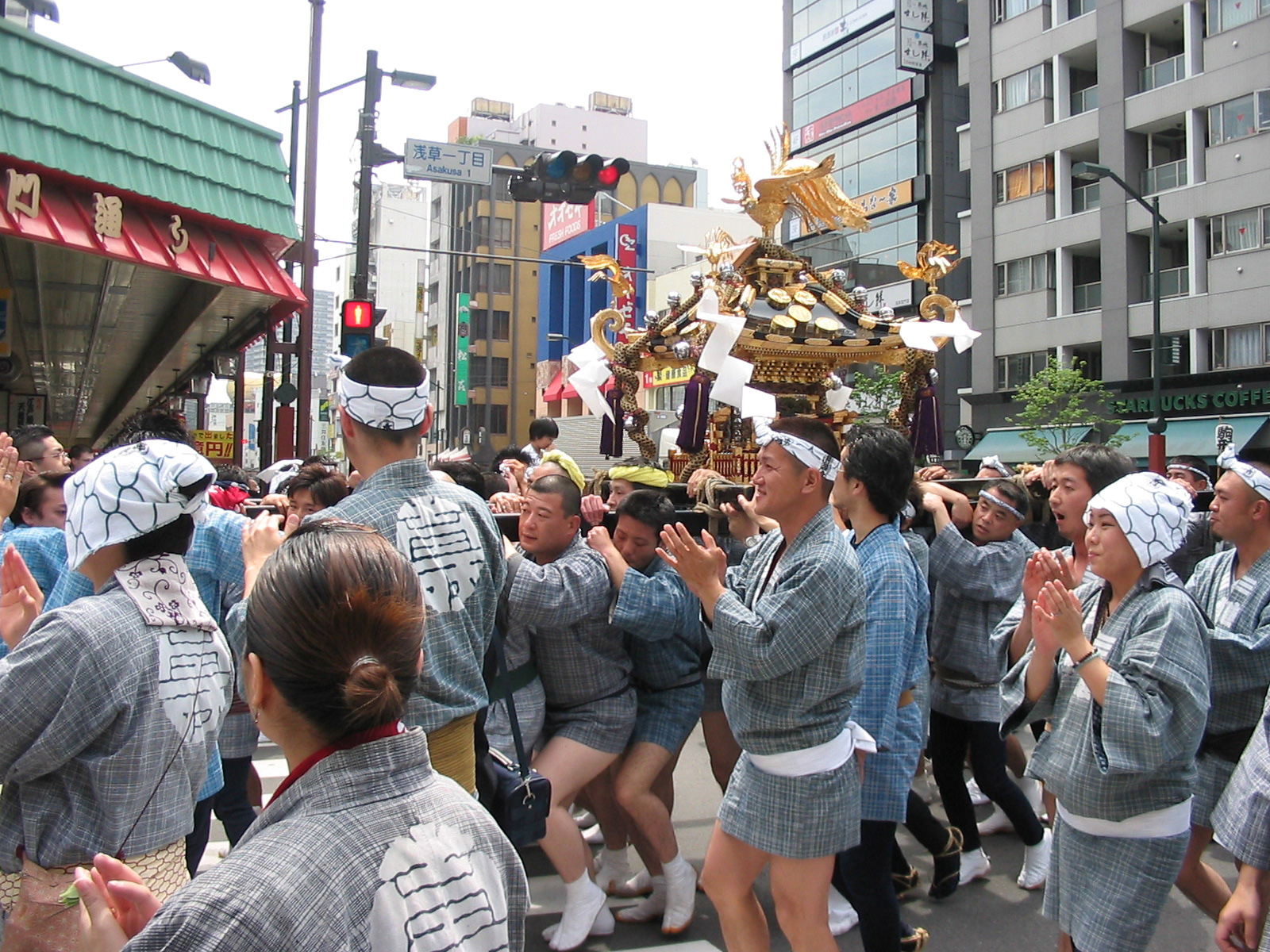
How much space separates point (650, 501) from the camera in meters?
4.12

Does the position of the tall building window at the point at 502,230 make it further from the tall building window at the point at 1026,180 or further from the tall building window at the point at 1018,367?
the tall building window at the point at 1018,367

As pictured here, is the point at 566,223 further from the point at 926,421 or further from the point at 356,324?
the point at 926,421

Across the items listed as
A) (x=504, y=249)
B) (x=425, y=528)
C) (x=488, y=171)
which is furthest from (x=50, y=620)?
(x=504, y=249)

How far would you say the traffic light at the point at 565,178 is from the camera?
1050cm

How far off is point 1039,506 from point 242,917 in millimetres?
5740

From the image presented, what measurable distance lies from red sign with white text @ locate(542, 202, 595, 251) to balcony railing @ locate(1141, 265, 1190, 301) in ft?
69.8

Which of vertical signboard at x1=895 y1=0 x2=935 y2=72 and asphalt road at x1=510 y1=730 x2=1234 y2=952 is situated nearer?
asphalt road at x1=510 y1=730 x2=1234 y2=952

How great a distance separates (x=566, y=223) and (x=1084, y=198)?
2203 centimetres

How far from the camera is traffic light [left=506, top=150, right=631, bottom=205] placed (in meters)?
10.5

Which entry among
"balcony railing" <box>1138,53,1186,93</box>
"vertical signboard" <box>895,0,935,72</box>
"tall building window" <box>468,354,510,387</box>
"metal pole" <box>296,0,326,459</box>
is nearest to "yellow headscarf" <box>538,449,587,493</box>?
"metal pole" <box>296,0,326,459</box>

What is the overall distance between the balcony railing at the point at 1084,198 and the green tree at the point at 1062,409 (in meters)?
4.74

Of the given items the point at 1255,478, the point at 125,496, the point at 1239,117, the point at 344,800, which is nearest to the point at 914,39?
the point at 1239,117

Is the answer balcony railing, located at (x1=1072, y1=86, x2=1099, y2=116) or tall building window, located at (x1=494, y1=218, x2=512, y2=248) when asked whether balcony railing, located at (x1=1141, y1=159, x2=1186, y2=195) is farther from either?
tall building window, located at (x1=494, y1=218, x2=512, y2=248)

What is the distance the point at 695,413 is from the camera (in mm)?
7215
